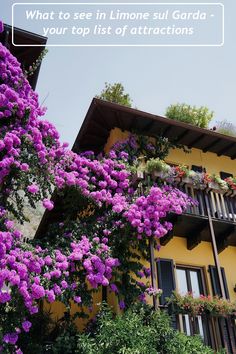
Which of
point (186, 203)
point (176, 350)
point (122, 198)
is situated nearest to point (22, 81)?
point (122, 198)

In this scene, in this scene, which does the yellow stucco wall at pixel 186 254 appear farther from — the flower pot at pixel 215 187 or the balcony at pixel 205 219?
the flower pot at pixel 215 187

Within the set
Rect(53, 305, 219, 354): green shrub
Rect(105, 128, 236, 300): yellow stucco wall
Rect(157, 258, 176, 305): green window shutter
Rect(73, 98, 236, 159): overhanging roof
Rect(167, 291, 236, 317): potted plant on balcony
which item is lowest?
Rect(53, 305, 219, 354): green shrub

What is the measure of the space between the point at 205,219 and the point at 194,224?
0.57m

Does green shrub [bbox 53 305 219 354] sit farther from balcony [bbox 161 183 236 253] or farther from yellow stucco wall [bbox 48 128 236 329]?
balcony [bbox 161 183 236 253]

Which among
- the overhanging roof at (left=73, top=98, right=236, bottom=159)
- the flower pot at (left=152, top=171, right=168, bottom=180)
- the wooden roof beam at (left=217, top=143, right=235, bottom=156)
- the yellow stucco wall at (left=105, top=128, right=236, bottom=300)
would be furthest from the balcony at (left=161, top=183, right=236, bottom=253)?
the wooden roof beam at (left=217, top=143, right=235, bottom=156)

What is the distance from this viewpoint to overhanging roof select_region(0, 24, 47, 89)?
42.3ft

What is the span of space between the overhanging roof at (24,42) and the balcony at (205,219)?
6058mm

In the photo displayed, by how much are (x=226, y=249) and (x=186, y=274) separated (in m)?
1.76

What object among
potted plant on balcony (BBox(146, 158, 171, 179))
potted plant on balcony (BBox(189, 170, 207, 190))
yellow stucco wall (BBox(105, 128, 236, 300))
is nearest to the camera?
potted plant on balcony (BBox(146, 158, 171, 179))

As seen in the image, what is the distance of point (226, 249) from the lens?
13.5 meters

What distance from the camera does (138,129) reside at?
14.5 metres

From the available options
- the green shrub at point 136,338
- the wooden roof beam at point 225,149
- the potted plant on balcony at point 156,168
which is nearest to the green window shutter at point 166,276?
the green shrub at point 136,338

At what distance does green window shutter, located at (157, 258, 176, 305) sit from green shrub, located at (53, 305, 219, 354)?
193 cm

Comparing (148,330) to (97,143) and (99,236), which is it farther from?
(97,143)
